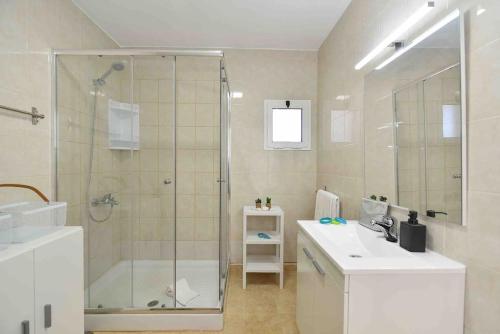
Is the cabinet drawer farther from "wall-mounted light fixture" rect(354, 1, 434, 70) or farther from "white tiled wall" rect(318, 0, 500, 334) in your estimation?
"wall-mounted light fixture" rect(354, 1, 434, 70)

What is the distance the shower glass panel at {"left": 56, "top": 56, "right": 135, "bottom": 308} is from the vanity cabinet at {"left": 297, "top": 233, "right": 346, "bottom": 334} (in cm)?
130

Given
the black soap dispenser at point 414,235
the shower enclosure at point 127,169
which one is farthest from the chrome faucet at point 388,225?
the shower enclosure at point 127,169

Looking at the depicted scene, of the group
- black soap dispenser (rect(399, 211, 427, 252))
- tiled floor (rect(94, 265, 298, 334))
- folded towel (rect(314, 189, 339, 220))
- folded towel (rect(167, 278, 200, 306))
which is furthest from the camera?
folded towel (rect(314, 189, 339, 220))

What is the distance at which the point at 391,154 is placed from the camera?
144cm

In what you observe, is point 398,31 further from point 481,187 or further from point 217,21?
point 217,21

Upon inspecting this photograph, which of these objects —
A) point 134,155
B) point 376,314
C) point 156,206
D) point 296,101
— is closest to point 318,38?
point 296,101

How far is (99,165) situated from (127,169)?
0.71 feet

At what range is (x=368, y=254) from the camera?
1372 mm

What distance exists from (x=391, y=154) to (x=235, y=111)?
1795 mm

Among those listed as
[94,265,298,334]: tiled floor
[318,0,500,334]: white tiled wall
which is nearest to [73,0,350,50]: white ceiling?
[318,0,500,334]: white tiled wall

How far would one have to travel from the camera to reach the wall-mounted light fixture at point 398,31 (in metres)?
1.18

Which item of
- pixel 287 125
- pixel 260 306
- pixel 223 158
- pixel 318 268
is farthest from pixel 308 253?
pixel 287 125

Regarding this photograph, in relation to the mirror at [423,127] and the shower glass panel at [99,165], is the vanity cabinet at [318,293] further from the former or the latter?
the shower glass panel at [99,165]

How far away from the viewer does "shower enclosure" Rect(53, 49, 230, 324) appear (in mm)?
1927
